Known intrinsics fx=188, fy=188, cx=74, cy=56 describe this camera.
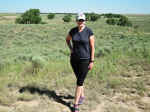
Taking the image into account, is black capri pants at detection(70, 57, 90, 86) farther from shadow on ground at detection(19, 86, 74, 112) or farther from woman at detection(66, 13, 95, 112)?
shadow on ground at detection(19, 86, 74, 112)

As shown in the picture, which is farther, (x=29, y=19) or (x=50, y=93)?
(x=29, y=19)

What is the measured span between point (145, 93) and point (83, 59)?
1.98 meters

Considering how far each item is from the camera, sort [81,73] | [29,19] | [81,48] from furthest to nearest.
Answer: [29,19] < [81,73] < [81,48]

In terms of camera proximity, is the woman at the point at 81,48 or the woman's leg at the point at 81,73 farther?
the woman's leg at the point at 81,73

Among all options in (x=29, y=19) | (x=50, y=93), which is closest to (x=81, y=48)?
(x=50, y=93)

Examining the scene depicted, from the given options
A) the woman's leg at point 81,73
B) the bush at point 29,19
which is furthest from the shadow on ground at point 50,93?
the bush at point 29,19

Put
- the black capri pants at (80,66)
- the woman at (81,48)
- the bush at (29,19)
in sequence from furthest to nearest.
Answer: the bush at (29,19) < the black capri pants at (80,66) < the woman at (81,48)

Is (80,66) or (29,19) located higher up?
(29,19)

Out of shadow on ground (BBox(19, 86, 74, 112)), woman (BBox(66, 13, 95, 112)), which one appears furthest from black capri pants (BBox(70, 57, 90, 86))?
shadow on ground (BBox(19, 86, 74, 112))

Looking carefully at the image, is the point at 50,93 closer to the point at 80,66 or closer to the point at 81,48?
the point at 80,66

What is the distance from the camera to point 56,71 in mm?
Answer: 6168

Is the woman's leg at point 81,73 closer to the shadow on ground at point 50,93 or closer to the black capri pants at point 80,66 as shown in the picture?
the black capri pants at point 80,66

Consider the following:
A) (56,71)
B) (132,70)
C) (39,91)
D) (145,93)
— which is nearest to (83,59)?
(39,91)

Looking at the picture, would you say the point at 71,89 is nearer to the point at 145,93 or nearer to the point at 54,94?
the point at 54,94
